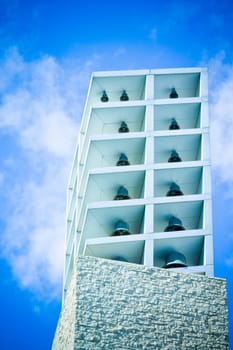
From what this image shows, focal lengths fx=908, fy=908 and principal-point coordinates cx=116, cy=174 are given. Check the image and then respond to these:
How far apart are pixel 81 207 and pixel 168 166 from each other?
12.3 feet

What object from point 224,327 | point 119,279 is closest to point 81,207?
point 119,279

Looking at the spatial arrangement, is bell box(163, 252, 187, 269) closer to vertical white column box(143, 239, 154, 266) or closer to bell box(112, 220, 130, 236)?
vertical white column box(143, 239, 154, 266)

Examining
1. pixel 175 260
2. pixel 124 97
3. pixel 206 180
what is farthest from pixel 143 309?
pixel 124 97

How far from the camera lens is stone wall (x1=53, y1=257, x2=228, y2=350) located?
27.5 meters

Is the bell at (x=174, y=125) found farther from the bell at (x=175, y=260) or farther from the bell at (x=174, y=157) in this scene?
the bell at (x=175, y=260)

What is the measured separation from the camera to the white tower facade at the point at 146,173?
31.6m

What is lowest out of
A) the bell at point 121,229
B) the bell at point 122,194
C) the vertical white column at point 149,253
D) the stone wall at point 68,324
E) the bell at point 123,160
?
the stone wall at point 68,324

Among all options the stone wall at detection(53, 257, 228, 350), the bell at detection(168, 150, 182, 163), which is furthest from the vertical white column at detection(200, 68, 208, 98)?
the stone wall at detection(53, 257, 228, 350)

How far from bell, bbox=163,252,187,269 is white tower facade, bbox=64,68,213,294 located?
34 mm

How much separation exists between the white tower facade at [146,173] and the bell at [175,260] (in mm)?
34

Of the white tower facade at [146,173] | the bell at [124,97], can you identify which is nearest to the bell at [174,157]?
the white tower facade at [146,173]

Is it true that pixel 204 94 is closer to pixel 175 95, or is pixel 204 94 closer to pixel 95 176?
pixel 175 95

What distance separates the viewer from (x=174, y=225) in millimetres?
32312

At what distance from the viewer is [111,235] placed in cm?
3278
